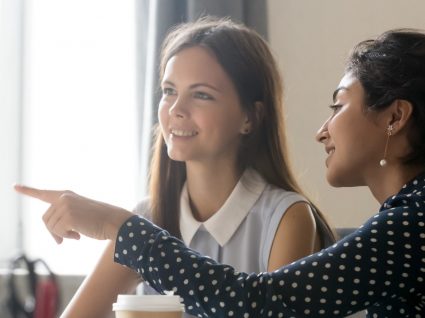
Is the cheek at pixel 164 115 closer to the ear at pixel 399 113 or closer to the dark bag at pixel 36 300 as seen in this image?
the dark bag at pixel 36 300

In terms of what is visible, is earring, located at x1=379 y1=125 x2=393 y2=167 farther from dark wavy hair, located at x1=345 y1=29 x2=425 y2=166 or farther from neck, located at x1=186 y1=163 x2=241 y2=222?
neck, located at x1=186 y1=163 x2=241 y2=222

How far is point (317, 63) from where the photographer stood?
2.89 meters

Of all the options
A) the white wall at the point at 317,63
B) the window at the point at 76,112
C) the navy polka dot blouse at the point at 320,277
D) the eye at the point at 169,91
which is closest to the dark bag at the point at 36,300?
the navy polka dot blouse at the point at 320,277

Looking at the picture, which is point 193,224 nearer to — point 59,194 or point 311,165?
point 59,194

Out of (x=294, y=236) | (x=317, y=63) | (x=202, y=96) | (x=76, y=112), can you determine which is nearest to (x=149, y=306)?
(x=294, y=236)

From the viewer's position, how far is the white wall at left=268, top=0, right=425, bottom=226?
2834mm

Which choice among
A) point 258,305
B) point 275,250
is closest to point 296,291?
point 258,305

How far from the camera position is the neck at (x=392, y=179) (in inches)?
54.6

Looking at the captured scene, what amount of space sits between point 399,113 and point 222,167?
609mm

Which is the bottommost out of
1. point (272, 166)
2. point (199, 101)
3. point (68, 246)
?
point (68, 246)

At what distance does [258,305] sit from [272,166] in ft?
2.54

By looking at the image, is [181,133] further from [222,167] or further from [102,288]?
[102,288]

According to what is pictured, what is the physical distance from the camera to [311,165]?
Result: 2908 mm

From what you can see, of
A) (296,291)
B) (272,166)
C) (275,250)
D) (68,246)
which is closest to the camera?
(296,291)
